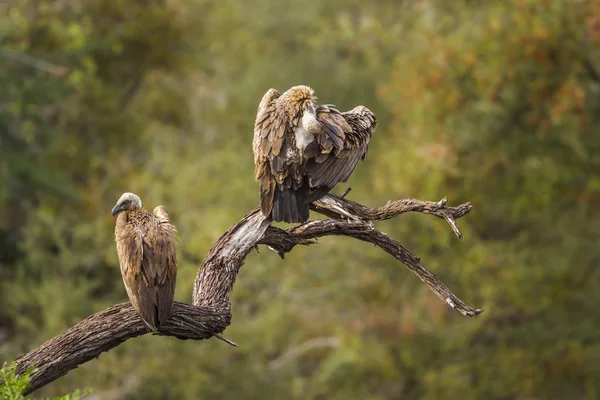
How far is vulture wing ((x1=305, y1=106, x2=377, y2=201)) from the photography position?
7277 millimetres

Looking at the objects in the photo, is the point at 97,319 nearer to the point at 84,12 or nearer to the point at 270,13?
the point at 84,12

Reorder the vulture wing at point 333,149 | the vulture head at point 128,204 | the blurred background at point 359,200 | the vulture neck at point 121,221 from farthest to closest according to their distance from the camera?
the blurred background at point 359,200, the vulture wing at point 333,149, the vulture head at point 128,204, the vulture neck at point 121,221

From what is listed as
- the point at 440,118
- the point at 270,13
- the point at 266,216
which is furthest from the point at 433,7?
the point at 266,216

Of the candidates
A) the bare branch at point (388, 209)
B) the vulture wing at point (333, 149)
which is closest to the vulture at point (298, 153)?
the vulture wing at point (333, 149)

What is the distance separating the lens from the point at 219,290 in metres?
6.61

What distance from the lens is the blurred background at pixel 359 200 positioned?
20484 millimetres

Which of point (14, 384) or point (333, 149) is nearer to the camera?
point (14, 384)

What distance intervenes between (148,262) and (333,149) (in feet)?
5.21

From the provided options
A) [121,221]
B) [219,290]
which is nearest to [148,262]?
[121,221]

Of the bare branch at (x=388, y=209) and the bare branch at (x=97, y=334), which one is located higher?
the bare branch at (x=388, y=209)

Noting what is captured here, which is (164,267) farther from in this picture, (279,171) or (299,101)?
(299,101)

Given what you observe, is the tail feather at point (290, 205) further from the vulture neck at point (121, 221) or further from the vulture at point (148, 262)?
the vulture neck at point (121, 221)

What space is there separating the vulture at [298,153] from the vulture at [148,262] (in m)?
0.81

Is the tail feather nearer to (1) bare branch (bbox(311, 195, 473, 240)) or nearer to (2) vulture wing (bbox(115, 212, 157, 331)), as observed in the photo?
(1) bare branch (bbox(311, 195, 473, 240))
